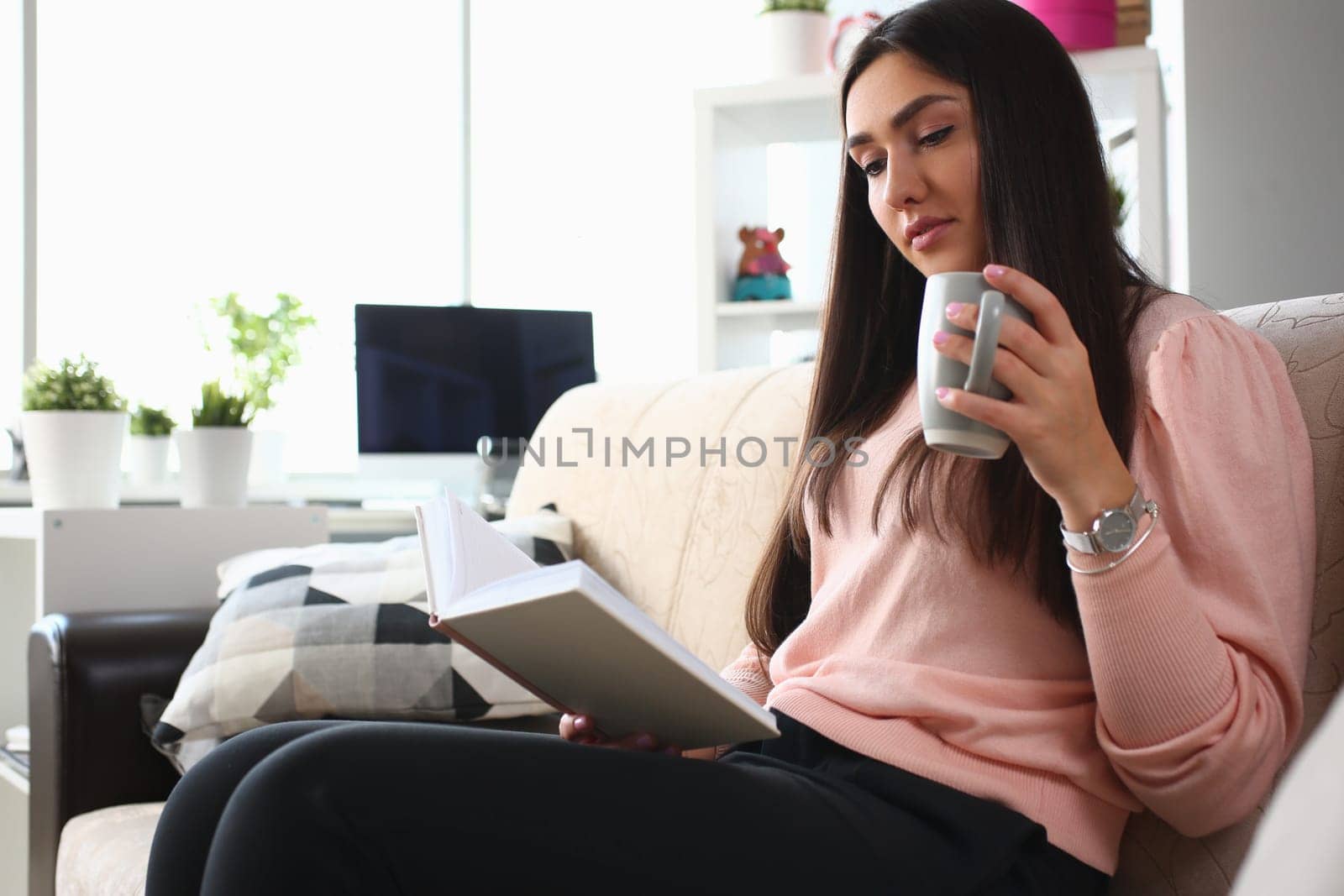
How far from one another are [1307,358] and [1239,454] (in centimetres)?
19

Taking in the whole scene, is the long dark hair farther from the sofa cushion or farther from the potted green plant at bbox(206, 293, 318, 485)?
the potted green plant at bbox(206, 293, 318, 485)

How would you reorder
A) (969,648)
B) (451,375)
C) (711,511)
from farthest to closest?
(451,375) → (711,511) → (969,648)

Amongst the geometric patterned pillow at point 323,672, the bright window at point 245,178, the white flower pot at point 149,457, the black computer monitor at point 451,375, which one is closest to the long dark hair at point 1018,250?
the geometric patterned pillow at point 323,672

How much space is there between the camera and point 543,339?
3.08 m

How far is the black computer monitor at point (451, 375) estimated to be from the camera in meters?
2.99

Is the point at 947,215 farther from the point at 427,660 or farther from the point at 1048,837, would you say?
the point at 427,660

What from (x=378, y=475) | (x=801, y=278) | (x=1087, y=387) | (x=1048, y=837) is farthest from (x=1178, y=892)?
(x=801, y=278)

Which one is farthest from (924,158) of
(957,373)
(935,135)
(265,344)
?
(265,344)

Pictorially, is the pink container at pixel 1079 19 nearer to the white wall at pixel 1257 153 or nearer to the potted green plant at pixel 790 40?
the white wall at pixel 1257 153

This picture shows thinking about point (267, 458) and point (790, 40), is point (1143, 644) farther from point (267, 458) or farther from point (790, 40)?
point (267, 458)

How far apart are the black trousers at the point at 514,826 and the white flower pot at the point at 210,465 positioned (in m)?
1.46

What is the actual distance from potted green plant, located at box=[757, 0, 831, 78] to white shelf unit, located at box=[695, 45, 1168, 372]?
9 centimetres

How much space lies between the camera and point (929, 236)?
112 centimetres

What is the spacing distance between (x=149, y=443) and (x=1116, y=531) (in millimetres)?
2126
